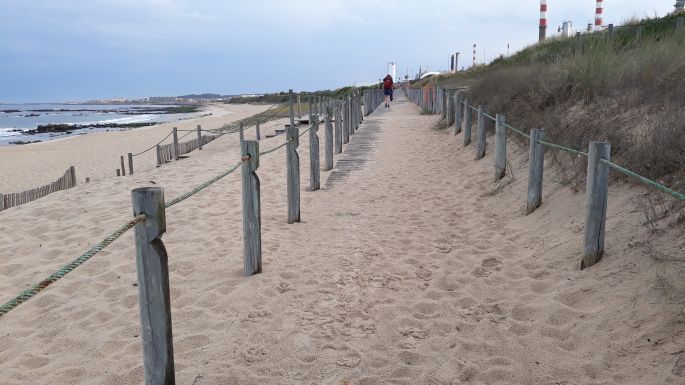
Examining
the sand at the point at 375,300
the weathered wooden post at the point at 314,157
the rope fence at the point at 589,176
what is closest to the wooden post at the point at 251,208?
the sand at the point at 375,300

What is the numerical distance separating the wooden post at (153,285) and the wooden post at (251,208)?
69.8 inches

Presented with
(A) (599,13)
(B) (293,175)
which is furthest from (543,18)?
(B) (293,175)

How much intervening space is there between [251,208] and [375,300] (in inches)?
48.5

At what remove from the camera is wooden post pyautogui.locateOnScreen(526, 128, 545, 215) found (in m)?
5.27

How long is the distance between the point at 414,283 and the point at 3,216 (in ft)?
20.8

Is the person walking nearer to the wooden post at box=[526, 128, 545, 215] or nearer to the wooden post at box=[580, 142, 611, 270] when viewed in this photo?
the wooden post at box=[526, 128, 545, 215]

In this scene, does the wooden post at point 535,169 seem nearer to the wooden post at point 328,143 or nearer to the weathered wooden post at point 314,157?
the weathered wooden post at point 314,157

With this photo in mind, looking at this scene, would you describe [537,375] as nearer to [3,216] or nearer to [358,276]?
[358,276]

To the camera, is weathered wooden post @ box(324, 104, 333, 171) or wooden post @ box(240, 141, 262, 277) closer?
wooden post @ box(240, 141, 262, 277)

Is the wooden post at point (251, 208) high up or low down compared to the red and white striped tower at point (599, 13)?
down

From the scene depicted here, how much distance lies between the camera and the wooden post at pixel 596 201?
3672 mm

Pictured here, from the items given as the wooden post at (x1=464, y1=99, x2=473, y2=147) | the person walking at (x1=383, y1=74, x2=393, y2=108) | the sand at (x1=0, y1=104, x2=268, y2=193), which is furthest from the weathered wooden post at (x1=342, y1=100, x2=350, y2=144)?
the person walking at (x1=383, y1=74, x2=393, y2=108)

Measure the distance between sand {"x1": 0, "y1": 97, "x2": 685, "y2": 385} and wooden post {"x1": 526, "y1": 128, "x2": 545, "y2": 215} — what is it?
199 mm

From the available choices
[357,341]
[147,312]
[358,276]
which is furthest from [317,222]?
[147,312]
